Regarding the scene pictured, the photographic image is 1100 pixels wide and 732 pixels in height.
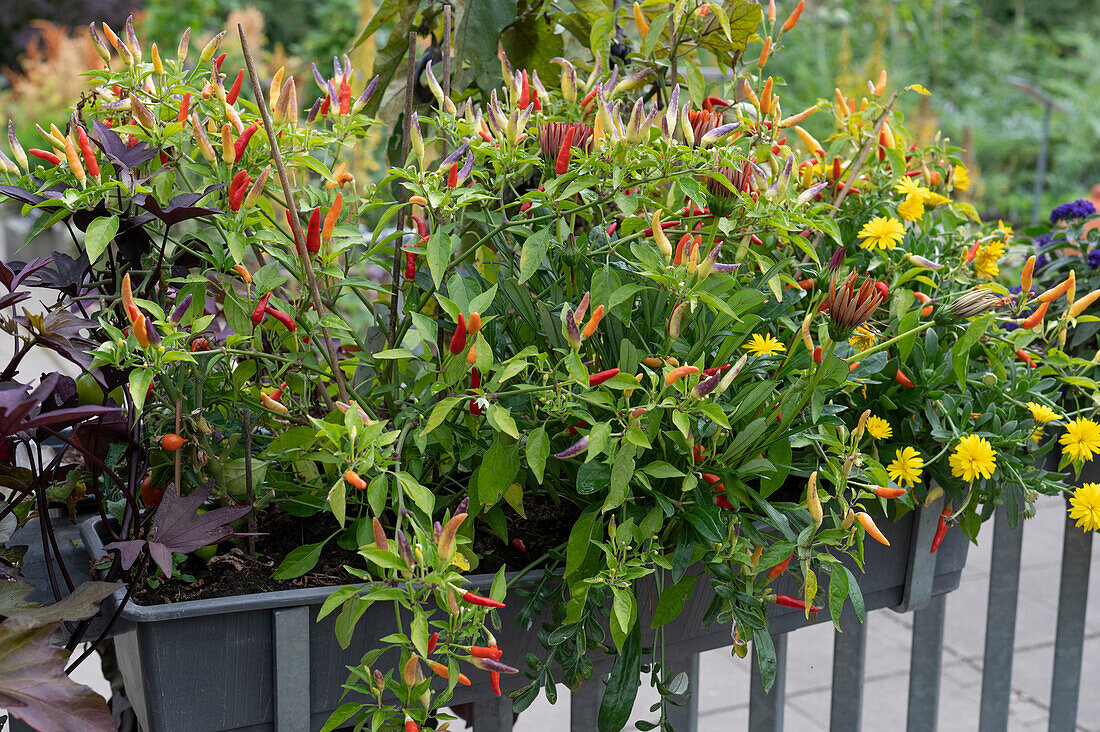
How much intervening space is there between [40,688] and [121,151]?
14.0 inches

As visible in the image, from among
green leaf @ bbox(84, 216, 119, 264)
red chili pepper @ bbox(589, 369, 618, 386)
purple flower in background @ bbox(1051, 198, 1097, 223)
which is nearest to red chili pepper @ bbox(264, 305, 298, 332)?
green leaf @ bbox(84, 216, 119, 264)

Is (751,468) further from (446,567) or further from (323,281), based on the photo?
(323,281)

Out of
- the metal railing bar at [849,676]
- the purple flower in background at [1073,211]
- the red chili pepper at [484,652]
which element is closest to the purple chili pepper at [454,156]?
the red chili pepper at [484,652]

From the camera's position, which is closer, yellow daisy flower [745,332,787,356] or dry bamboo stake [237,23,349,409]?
dry bamboo stake [237,23,349,409]

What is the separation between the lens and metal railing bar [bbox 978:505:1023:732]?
4.10 feet

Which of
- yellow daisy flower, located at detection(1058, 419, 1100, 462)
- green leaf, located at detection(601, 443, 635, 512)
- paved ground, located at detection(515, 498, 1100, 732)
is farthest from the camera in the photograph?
paved ground, located at detection(515, 498, 1100, 732)

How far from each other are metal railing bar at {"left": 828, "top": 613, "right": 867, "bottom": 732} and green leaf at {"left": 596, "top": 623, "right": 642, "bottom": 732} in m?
0.50

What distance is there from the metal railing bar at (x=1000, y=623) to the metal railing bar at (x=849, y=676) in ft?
0.73

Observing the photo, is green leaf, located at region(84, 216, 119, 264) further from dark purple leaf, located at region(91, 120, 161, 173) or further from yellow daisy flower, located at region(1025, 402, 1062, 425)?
yellow daisy flower, located at region(1025, 402, 1062, 425)

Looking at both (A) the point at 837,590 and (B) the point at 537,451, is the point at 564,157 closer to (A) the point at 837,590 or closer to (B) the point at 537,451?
(B) the point at 537,451

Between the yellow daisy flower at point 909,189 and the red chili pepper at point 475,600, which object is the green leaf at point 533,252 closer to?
the red chili pepper at point 475,600

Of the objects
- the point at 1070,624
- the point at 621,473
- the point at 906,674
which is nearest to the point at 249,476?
the point at 621,473

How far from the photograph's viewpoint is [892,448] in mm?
876

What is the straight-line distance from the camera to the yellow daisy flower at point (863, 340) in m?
0.81
